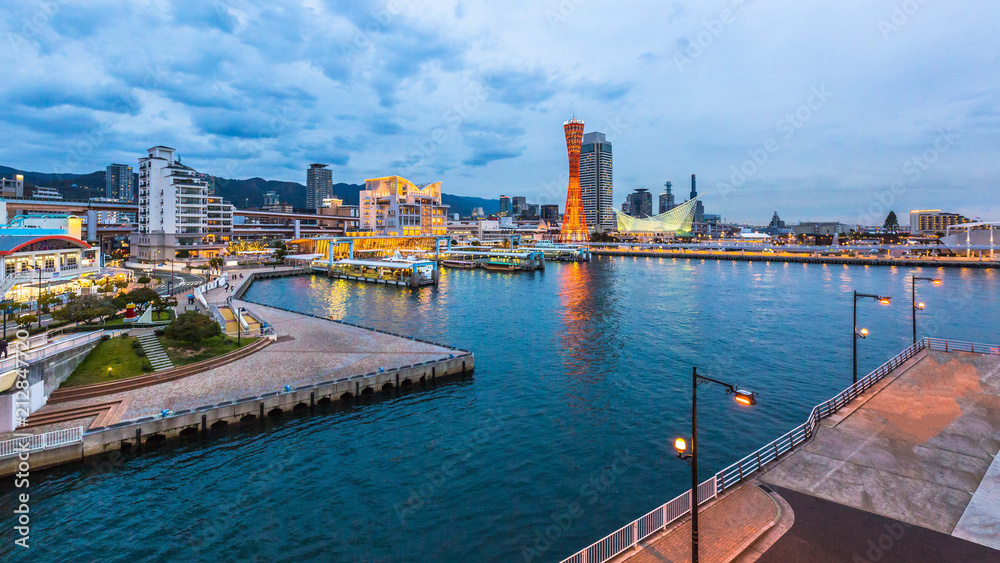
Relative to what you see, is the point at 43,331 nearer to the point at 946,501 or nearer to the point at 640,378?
the point at 640,378

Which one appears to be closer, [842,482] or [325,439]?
[842,482]

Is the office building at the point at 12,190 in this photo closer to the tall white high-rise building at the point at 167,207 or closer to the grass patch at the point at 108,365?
the tall white high-rise building at the point at 167,207

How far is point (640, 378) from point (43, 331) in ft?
112

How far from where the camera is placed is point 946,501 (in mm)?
10133

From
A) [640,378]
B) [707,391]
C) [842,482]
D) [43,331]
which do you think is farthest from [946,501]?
[43,331]

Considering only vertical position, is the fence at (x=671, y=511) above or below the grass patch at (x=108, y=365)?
below

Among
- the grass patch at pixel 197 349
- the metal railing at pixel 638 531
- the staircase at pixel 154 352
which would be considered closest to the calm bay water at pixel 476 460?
A: the metal railing at pixel 638 531

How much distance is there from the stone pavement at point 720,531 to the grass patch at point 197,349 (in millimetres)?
22803

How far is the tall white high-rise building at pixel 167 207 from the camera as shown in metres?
74.5

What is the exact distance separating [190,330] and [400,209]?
9251cm

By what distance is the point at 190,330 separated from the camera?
23672 millimetres

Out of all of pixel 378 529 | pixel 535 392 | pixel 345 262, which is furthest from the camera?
pixel 345 262

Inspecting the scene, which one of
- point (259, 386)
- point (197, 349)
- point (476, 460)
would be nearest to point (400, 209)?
point (197, 349)

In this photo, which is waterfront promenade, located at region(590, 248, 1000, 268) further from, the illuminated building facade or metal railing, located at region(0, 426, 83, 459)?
metal railing, located at region(0, 426, 83, 459)
